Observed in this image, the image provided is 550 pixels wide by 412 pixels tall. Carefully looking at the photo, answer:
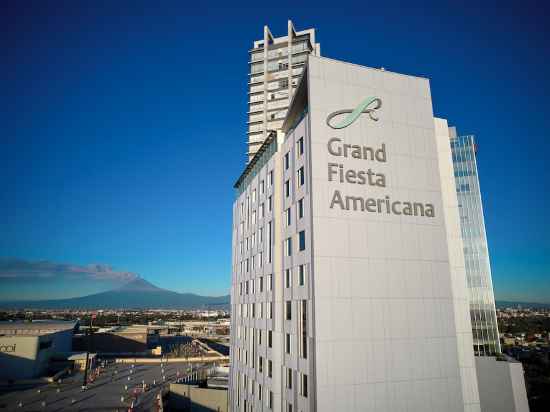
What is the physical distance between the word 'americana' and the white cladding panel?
1.17ft

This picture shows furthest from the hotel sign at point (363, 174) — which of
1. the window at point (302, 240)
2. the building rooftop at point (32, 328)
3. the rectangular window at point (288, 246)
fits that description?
the building rooftop at point (32, 328)

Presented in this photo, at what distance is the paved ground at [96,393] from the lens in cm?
5978

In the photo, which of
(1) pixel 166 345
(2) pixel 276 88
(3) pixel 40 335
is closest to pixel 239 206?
(2) pixel 276 88

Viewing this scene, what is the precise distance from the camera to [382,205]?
1209 inches

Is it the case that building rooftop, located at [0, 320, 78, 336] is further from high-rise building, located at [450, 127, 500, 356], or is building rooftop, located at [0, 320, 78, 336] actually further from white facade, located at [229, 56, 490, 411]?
high-rise building, located at [450, 127, 500, 356]

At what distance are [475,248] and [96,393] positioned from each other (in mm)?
71619

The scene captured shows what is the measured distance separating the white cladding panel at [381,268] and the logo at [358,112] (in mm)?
392

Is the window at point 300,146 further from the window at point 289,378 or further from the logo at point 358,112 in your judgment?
the window at point 289,378

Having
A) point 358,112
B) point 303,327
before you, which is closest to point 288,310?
point 303,327

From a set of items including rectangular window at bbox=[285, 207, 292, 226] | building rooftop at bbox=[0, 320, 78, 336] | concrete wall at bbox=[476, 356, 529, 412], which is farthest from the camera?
building rooftop at bbox=[0, 320, 78, 336]

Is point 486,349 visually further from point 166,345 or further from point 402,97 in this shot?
point 166,345

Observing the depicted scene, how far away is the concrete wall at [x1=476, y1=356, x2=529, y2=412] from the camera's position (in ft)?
99.9

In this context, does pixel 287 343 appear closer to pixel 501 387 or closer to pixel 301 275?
pixel 301 275

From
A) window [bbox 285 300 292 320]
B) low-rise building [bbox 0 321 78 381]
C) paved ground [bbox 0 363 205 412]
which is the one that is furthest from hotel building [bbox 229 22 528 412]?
low-rise building [bbox 0 321 78 381]
